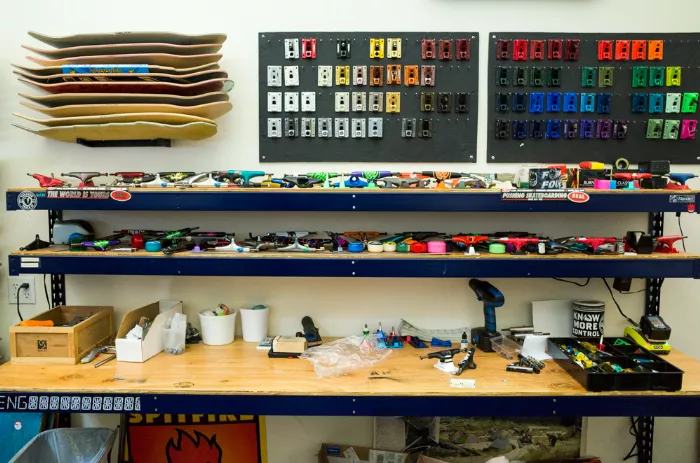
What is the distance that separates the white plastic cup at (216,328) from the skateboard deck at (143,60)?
1107mm

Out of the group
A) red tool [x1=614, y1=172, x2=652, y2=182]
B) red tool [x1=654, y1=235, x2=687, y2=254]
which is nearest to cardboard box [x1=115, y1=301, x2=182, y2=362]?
red tool [x1=614, y1=172, x2=652, y2=182]

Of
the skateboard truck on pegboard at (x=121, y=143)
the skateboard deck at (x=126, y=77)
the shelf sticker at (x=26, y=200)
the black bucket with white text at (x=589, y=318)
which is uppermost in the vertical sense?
the skateboard deck at (x=126, y=77)

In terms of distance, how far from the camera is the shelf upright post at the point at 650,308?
2.08m

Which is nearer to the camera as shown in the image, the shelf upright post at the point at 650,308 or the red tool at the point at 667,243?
the red tool at the point at 667,243

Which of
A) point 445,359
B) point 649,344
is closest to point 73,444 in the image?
point 445,359

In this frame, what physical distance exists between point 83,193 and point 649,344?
2467 millimetres

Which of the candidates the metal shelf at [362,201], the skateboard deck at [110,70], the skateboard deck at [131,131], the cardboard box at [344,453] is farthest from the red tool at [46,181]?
the cardboard box at [344,453]

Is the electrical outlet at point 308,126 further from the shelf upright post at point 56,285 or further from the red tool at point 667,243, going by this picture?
the red tool at point 667,243

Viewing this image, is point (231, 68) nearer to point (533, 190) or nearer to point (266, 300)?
point (266, 300)

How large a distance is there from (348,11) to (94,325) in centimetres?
182

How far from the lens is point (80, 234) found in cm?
200

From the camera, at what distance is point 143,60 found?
184cm

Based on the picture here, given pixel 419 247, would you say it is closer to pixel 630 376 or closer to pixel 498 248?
pixel 498 248

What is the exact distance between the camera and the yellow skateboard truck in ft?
6.31
